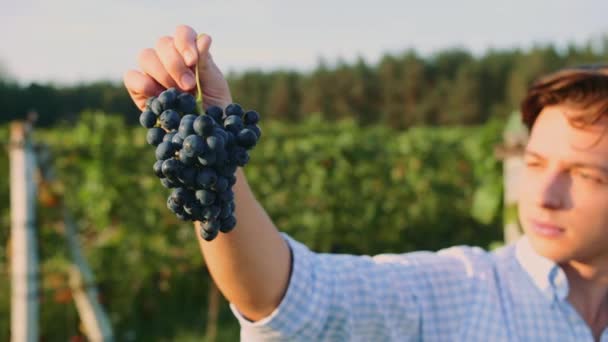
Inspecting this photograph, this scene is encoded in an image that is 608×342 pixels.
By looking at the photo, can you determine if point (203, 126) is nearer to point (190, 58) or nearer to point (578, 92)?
point (190, 58)

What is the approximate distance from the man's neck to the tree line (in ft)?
192

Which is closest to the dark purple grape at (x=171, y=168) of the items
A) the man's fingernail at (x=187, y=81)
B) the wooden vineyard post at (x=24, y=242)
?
the man's fingernail at (x=187, y=81)

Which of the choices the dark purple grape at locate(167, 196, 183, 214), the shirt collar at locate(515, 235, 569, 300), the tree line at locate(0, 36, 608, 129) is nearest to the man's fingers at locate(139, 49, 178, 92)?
the dark purple grape at locate(167, 196, 183, 214)

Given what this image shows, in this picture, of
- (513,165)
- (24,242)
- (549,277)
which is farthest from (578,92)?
(24,242)

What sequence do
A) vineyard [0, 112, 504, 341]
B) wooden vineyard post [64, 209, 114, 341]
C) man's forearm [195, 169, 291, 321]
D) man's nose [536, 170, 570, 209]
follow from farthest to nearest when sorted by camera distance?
1. vineyard [0, 112, 504, 341]
2. wooden vineyard post [64, 209, 114, 341]
3. man's nose [536, 170, 570, 209]
4. man's forearm [195, 169, 291, 321]

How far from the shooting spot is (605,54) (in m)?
61.3

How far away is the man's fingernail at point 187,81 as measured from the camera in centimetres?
103

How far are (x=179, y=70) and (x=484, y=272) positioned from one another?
1092 millimetres

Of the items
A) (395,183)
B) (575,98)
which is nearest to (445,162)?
(395,183)

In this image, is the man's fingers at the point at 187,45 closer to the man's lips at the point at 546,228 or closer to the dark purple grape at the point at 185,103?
the dark purple grape at the point at 185,103

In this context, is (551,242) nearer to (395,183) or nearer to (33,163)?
(33,163)

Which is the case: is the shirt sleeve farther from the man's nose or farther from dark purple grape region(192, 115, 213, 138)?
dark purple grape region(192, 115, 213, 138)

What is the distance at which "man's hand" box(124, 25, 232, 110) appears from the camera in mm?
1038

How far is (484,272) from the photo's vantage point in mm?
1776
